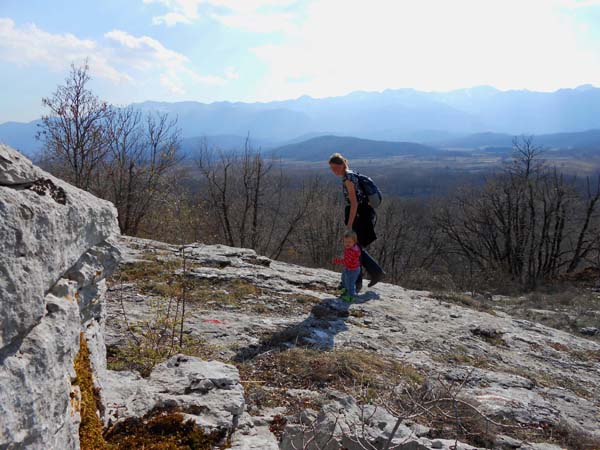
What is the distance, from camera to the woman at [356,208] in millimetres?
6762

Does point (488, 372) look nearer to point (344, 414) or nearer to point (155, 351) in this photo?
point (344, 414)

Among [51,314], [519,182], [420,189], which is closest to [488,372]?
[51,314]

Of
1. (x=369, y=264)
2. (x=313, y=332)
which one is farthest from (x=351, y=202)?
(x=313, y=332)

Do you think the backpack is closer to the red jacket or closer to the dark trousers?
the dark trousers

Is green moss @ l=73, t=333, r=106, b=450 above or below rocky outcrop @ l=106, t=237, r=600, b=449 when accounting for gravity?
above

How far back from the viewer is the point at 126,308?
6066 mm

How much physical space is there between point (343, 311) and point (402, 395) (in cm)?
269

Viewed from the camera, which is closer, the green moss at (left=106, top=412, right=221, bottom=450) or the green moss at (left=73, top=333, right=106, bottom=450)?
the green moss at (left=73, top=333, right=106, bottom=450)

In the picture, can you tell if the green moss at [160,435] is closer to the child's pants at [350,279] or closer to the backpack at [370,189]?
the child's pants at [350,279]

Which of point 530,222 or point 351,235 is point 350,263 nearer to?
point 351,235

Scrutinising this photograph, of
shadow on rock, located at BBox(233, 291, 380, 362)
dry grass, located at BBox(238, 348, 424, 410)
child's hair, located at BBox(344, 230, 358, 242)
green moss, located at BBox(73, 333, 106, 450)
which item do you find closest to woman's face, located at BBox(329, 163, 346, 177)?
child's hair, located at BBox(344, 230, 358, 242)

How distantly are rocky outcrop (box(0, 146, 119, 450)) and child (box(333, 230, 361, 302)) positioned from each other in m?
4.73

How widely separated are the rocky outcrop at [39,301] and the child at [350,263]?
4734 millimetres

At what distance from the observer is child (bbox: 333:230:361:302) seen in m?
6.96
